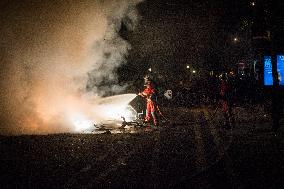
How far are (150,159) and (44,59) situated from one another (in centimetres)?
841

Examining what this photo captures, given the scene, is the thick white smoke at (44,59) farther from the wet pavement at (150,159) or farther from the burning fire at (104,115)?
the wet pavement at (150,159)

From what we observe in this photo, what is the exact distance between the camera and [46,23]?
47.9ft

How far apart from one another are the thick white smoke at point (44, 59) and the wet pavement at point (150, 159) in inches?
105

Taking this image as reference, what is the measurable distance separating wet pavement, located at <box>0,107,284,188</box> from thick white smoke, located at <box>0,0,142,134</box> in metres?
2.66

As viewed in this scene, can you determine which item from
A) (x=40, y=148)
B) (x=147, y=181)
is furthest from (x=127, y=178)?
(x=40, y=148)

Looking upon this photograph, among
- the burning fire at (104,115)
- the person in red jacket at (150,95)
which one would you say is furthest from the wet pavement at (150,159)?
the burning fire at (104,115)

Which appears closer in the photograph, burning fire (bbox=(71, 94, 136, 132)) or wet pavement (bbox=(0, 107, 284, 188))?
wet pavement (bbox=(0, 107, 284, 188))

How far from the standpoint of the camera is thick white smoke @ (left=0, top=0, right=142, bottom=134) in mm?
14164

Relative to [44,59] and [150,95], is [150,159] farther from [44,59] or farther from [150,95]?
[44,59]

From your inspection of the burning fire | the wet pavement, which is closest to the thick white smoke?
the burning fire

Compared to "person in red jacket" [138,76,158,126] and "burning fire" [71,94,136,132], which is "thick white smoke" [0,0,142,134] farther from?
"person in red jacket" [138,76,158,126]

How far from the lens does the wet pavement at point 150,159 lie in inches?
265

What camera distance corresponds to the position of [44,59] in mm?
14758

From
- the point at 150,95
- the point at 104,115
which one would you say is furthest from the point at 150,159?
the point at 104,115
